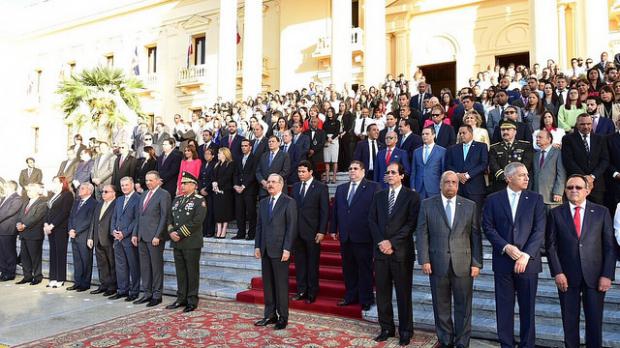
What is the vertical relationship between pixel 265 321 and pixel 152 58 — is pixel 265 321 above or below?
below

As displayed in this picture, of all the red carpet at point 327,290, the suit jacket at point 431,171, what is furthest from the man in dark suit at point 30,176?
the suit jacket at point 431,171

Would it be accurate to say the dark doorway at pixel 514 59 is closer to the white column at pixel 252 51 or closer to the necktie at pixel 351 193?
the white column at pixel 252 51

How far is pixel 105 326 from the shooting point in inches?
223

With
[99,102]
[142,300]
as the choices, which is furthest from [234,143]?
[99,102]

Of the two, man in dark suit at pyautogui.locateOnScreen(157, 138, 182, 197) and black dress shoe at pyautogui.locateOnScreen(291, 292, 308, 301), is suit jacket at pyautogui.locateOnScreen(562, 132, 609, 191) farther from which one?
man in dark suit at pyautogui.locateOnScreen(157, 138, 182, 197)

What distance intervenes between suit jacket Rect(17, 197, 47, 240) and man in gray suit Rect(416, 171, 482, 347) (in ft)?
23.2

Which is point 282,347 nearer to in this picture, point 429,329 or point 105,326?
point 429,329

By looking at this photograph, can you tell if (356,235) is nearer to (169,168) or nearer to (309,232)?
(309,232)

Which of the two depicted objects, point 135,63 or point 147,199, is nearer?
point 147,199

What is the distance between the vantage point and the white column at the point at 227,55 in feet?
65.2

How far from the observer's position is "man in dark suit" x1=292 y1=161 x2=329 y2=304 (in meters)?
6.29

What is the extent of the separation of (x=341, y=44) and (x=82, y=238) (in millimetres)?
11769

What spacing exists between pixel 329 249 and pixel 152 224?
8.45 feet

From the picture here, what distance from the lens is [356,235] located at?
19.4ft
